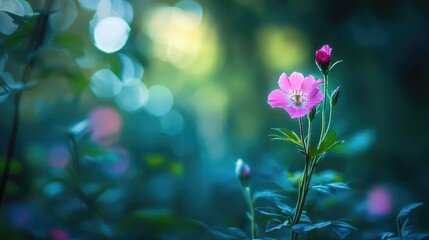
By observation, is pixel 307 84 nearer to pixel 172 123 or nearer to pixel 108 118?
pixel 108 118

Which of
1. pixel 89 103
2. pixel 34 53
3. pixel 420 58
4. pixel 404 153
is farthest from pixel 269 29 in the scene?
pixel 34 53

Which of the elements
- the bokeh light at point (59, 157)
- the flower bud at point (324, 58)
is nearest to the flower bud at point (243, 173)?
the flower bud at point (324, 58)

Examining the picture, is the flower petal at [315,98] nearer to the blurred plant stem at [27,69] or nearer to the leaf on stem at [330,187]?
the leaf on stem at [330,187]

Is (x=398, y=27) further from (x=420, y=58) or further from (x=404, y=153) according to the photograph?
(x=404, y=153)

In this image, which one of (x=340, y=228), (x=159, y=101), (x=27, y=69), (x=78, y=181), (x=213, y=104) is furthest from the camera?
(x=159, y=101)

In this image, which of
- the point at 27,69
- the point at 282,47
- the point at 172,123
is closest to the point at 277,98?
the point at 27,69

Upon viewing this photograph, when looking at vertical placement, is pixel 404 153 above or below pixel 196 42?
above

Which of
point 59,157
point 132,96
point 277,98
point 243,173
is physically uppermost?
point 277,98
